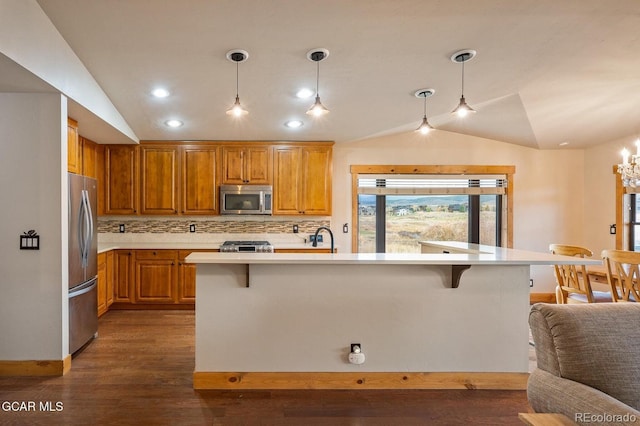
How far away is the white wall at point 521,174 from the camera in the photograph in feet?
16.1

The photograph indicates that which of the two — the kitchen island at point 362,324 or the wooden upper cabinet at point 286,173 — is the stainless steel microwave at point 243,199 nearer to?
the wooden upper cabinet at point 286,173

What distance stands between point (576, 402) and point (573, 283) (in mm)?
2678

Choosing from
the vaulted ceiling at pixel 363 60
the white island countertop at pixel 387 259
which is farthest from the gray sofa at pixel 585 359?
the vaulted ceiling at pixel 363 60

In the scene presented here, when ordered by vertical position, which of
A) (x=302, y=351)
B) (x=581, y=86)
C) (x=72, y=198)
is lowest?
(x=302, y=351)

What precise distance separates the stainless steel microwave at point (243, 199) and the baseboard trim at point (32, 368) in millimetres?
2359

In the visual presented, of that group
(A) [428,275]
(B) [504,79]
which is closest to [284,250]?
(A) [428,275]

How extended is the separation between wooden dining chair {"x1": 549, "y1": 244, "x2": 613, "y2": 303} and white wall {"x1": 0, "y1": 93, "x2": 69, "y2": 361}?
14.7 ft

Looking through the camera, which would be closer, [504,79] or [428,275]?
[428,275]

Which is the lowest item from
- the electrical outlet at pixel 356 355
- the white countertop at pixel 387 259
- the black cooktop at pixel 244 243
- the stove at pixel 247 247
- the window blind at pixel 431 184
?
the electrical outlet at pixel 356 355

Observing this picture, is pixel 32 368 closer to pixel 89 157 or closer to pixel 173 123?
pixel 89 157

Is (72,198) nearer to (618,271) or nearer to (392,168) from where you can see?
(392,168)

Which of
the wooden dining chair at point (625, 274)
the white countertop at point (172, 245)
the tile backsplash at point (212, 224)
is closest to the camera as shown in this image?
the wooden dining chair at point (625, 274)

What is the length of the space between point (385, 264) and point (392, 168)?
2.82 metres

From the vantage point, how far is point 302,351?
2.42 m
